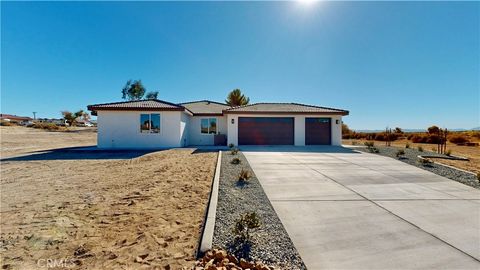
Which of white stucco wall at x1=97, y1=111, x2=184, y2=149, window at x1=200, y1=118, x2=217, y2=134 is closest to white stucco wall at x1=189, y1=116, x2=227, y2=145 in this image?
window at x1=200, y1=118, x2=217, y2=134

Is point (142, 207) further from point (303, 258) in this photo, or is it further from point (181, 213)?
point (303, 258)

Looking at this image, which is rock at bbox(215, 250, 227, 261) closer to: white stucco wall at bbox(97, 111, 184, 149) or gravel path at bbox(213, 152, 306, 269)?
gravel path at bbox(213, 152, 306, 269)

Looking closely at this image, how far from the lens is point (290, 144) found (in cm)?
1894

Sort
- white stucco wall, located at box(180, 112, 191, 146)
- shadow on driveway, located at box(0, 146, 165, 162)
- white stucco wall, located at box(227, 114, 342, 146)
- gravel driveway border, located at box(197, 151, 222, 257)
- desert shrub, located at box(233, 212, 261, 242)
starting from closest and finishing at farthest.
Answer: gravel driveway border, located at box(197, 151, 222, 257) → desert shrub, located at box(233, 212, 261, 242) → shadow on driveway, located at box(0, 146, 165, 162) → white stucco wall, located at box(180, 112, 191, 146) → white stucco wall, located at box(227, 114, 342, 146)

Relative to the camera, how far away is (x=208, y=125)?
66.3 ft

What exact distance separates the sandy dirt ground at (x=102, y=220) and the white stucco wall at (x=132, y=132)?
8672 millimetres

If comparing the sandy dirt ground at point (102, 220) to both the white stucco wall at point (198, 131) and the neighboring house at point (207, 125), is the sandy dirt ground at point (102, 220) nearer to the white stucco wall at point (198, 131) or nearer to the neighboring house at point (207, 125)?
the neighboring house at point (207, 125)

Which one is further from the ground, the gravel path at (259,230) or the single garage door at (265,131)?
the single garage door at (265,131)

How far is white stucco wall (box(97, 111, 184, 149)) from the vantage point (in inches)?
651

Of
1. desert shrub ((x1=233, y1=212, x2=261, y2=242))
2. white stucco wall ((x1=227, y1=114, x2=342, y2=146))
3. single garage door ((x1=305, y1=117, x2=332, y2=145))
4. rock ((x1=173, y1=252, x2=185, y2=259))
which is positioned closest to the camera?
rock ((x1=173, y1=252, x2=185, y2=259))

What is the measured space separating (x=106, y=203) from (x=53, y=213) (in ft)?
3.19

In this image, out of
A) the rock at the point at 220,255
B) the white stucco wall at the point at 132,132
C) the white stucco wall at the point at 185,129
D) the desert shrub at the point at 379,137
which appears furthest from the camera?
the desert shrub at the point at 379,137

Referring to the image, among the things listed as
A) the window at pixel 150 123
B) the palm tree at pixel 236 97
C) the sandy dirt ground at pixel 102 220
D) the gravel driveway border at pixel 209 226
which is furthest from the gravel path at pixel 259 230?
the palm tree at pixel 236 97

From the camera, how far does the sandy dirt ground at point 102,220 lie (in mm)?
3090
